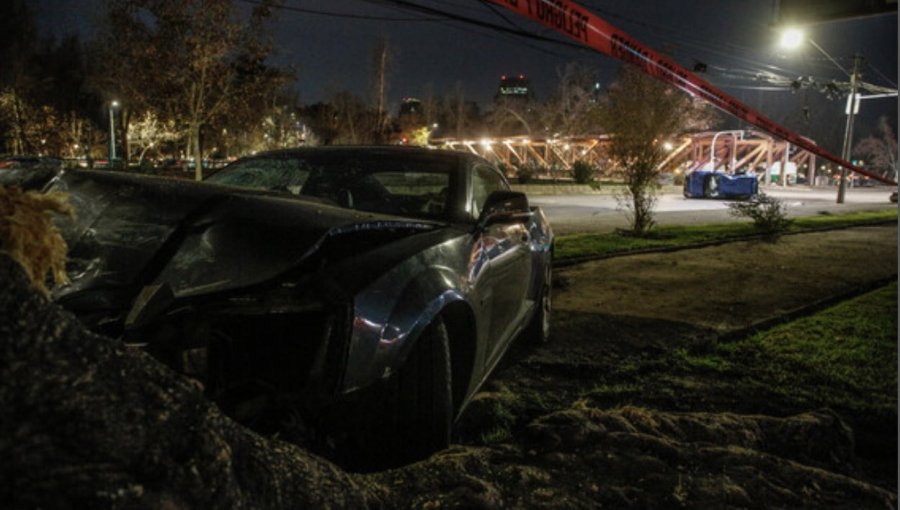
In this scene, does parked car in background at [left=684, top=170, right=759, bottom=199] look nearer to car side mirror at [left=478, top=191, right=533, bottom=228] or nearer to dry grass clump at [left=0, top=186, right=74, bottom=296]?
car side mirror at [left=478, top=191, right=533, bottom=228]

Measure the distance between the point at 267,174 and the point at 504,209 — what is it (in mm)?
1622

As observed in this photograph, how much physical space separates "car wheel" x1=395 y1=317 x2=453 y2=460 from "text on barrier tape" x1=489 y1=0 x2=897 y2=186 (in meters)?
3.95

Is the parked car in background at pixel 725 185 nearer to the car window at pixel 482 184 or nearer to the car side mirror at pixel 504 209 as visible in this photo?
the car window at pixel 482 184

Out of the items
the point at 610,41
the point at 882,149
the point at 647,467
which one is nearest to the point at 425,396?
the point at 647,467

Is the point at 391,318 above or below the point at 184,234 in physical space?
below

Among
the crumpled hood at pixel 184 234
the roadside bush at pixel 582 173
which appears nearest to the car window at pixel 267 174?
the crumpled hood at pixel 184 234

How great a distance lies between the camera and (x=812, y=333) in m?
5.85

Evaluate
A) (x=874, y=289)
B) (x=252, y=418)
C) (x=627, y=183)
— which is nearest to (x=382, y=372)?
(x=252, y=418)

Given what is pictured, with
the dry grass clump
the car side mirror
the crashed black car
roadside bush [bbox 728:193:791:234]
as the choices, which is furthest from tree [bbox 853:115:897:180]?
the dry grass clump

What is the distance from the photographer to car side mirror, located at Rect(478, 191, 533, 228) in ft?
11.7

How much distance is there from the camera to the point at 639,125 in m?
13.1

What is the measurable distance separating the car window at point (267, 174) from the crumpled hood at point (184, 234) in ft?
3.95

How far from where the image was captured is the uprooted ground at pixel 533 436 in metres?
1.18

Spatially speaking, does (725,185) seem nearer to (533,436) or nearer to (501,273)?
(501,273)
